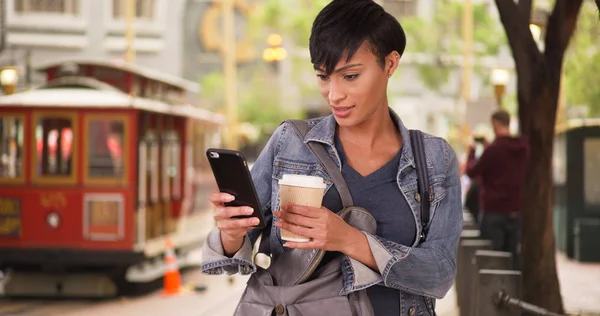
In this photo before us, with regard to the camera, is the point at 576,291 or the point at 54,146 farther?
the point at 54,146

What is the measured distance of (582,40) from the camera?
2405 centimetres

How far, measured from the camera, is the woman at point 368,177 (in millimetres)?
3223

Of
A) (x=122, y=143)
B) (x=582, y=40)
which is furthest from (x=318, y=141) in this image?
(x=582, y=40)

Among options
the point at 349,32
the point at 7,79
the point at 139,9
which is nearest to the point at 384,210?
the point at 349,32

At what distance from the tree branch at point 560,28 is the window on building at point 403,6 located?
44.1 meters

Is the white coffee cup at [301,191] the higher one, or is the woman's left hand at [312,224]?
the white coffee cup at [301,191]

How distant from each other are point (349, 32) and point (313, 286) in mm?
719

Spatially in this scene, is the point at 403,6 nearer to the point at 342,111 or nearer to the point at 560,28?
the point at 560,28

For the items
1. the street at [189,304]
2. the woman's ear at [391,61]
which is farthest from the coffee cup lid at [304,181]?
the street at [189,304]

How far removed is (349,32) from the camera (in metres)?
3.26

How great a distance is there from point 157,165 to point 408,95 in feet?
122

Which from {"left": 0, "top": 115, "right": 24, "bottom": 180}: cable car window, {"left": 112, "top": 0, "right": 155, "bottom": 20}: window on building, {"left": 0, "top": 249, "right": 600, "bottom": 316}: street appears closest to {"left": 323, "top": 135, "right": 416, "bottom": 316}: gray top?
{"left": 0, "top": 249, "right": 600, "bottom": 316}: street

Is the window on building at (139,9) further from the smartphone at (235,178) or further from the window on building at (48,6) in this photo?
the smartphone at (235,178)

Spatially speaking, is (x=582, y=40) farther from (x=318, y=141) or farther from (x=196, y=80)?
(x=196, y=80)
